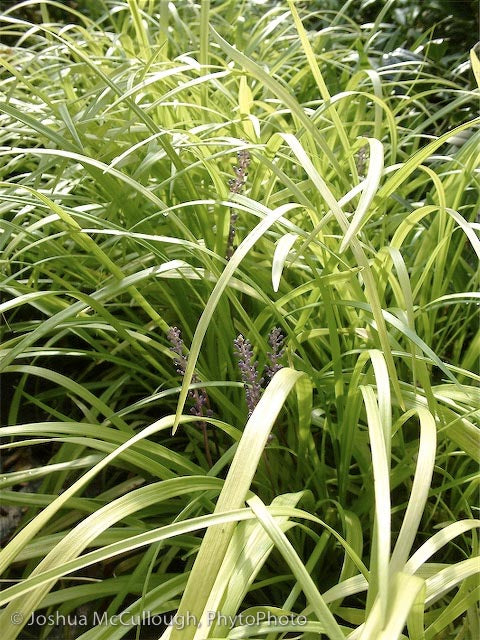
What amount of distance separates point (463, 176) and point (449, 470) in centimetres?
47

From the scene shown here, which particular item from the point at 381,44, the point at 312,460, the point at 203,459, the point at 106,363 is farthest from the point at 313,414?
the point at 381,44

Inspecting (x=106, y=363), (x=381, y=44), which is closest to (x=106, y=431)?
(x=106, y=363)

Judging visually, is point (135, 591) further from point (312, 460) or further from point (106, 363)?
point (106, 363)

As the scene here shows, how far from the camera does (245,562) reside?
2.18 ft

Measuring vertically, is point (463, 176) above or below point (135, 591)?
above

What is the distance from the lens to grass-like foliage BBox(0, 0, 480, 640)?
2.05ft

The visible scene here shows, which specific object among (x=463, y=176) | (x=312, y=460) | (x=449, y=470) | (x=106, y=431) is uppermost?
(x=463, y=176)

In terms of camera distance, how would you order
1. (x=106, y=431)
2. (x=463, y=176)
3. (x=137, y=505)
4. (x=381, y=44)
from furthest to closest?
1. (x=381, y=44)
2. (x=463, y=176)
3. (x=106, y=431)
4. (x=137, y=505)

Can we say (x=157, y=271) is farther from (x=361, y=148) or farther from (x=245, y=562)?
(x=361, y=148)

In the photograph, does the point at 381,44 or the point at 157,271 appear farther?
the point at 381,44

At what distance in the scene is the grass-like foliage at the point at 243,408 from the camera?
0.63m

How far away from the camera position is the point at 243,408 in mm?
1009

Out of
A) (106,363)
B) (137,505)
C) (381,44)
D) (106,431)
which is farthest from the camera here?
(381,44)

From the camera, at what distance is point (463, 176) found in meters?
1.14
